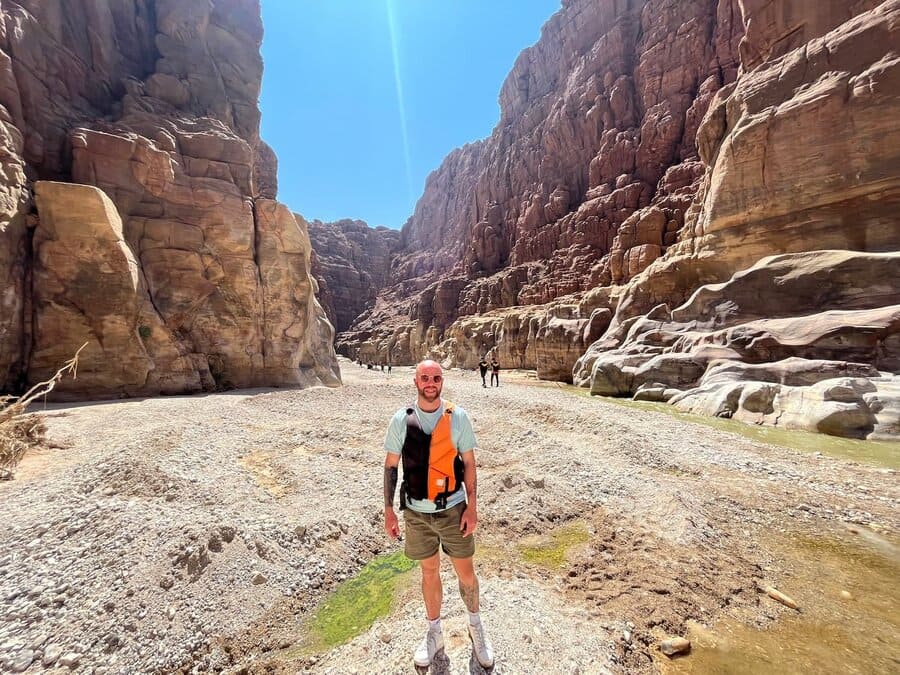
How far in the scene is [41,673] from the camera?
3193 millimetres

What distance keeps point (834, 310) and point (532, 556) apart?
20023 millimetres

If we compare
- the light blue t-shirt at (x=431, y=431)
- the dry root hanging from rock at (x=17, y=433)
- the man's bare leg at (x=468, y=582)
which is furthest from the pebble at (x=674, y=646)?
the dry root hanging from rock at (x=17, y=433)

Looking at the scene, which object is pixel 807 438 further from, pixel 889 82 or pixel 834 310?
pixel 889 82

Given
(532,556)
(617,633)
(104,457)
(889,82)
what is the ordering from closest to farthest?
(617,633)
(532,556)
(104,457)
(889,82)

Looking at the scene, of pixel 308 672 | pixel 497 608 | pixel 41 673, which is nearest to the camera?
pixel 41 673

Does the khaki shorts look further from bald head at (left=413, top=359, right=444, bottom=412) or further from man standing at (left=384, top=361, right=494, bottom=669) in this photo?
bald head at (left=413, top=359, right=444, bottom=412)

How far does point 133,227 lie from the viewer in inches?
715

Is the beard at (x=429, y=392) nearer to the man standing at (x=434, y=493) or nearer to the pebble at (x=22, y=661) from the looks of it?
the man standing at (x=434, y=493)

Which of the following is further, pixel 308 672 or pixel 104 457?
pixel 104 457

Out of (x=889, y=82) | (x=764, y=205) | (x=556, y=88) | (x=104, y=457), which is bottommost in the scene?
(x=104, y=457)

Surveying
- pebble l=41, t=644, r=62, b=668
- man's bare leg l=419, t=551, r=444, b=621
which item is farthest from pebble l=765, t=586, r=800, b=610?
pebble l=41, t=644, r=62, b=668

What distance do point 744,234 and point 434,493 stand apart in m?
28.7

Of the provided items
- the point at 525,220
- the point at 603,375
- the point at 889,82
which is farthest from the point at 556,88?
the point at 603,375

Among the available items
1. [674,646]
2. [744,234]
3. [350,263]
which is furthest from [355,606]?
[350,263]
